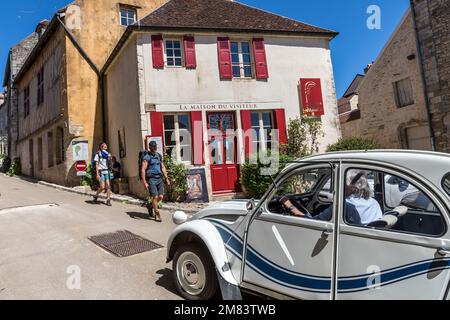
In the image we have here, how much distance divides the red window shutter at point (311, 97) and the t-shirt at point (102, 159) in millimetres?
7169

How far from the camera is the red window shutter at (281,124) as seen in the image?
1216 cm

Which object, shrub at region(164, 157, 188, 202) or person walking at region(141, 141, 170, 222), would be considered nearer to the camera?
person walking at region(141, 141, 170, 222)

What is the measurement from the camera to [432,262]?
2.10 m

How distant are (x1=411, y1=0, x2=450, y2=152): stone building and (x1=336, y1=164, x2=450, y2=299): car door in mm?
13446

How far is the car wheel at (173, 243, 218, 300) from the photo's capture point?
3.36 metres

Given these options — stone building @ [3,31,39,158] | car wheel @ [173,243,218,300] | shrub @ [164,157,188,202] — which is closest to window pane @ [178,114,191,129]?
shrub @ [164,157,188,202]

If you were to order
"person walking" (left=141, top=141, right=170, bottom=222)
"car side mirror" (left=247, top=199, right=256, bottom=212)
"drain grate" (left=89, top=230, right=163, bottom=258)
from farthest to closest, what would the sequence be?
1. "person walking" (left=141, top=141, right=170, bottom=222)
2. "drain grate" (left=89, top=230, right=163, bottom=258)
3. "car side mirror" (left=247, top=199, right=256, bottom=212)

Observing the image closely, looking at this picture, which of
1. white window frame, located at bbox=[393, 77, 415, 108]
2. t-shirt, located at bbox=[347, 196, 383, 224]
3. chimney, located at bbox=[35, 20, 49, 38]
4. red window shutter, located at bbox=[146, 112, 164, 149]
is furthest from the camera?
chimney, located at bbox=[35, 20, 49, 38]

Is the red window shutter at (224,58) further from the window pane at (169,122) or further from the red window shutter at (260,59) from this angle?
the window pane at (169,122)

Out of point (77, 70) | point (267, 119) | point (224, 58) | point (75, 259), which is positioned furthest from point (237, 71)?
point (75, 259)

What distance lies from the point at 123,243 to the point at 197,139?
5.86 m

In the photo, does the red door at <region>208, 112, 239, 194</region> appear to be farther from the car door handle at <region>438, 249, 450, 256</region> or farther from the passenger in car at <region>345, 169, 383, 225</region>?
the car door handle at <region>438, 249, 450, 256</region>
